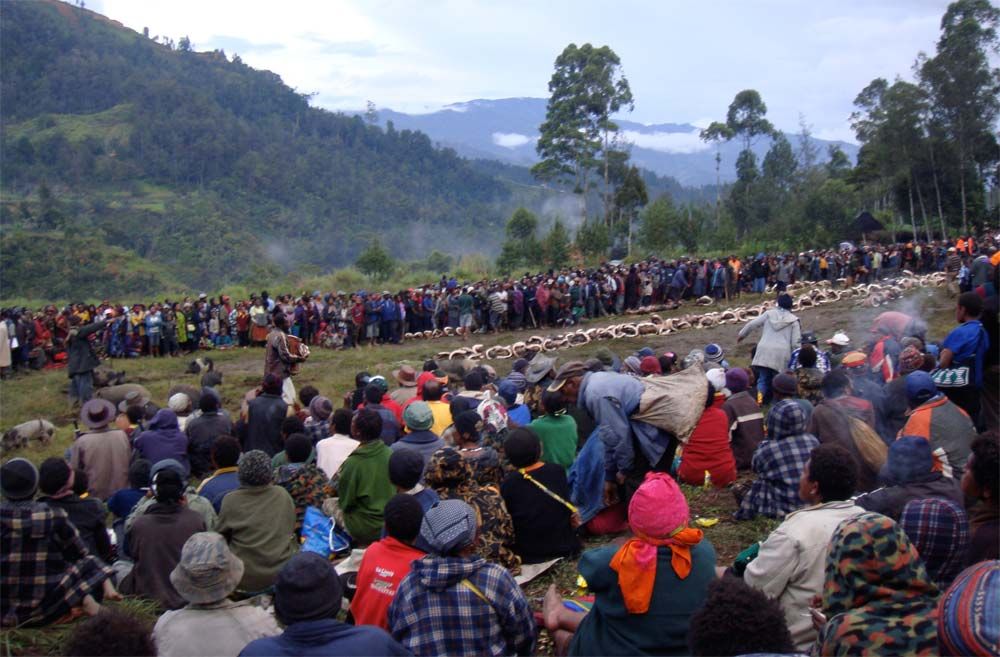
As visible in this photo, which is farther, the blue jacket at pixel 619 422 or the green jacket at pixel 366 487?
the blue jacket at pixel 619 422

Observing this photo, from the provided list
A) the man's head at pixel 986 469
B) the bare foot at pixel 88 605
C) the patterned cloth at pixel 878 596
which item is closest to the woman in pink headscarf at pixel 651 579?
the patterned cloth at pixel 878 596

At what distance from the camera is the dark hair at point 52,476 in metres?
4.45

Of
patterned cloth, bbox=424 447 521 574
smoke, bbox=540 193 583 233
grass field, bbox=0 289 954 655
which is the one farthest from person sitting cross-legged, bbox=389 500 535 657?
smoke, bbox=540 193 583 233

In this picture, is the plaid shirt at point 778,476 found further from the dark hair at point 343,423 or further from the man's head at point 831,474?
the dark hair at point 343,423

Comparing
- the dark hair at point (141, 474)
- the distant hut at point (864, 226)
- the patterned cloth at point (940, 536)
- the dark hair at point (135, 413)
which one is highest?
the distant hut at point (864, 226)

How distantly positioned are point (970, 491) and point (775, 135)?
181 feet

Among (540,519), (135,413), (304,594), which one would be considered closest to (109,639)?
(304,594)

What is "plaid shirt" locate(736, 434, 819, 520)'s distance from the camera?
509cm

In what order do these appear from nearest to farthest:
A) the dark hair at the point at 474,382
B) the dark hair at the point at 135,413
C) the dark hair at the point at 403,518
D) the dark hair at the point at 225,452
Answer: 1. the dark hair at the point at 403,518
2. the dark hair at the point at 225,452
3. the dark hair at the point at 135,413
4. the dark hair at the point at 474,382

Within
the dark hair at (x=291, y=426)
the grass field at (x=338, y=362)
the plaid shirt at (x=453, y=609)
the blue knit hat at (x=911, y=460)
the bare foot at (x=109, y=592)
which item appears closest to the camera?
the plaid shirt at (x=453, y=609)

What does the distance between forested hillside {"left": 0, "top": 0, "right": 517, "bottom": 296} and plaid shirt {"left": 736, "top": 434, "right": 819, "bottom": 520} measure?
3846cm

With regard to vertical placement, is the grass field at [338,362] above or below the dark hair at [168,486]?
below

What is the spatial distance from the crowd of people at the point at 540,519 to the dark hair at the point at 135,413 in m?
0.05

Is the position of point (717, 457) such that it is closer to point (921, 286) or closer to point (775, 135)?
point (921, 286)
